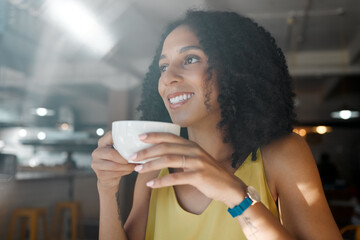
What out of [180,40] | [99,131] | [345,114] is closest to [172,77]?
[180,40]

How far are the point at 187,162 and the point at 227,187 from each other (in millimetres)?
104

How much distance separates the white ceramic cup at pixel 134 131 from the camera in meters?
0.60

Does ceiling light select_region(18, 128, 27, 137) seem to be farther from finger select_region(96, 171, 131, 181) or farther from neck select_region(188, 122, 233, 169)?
finger select_region(96, 171, 131, 181)

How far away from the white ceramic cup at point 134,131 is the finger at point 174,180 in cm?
5

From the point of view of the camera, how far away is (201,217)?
90 centimetres

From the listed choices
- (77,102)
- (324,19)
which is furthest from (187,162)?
(77,102)

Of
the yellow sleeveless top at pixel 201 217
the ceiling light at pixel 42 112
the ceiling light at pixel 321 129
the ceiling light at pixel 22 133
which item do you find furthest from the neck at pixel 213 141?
the ceiling light at pixel 22 133

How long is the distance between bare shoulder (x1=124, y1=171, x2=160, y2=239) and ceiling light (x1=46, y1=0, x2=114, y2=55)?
12.3ft

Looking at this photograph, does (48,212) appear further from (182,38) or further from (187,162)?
(187,162)

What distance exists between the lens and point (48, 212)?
14.9ft

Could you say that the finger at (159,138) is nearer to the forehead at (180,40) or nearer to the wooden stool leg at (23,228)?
the forehead at (180,40)

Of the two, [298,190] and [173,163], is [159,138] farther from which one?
[298,190]

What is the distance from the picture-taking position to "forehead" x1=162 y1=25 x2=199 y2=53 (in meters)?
1.01

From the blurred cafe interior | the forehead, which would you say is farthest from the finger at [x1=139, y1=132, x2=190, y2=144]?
the blurred cafe interior
